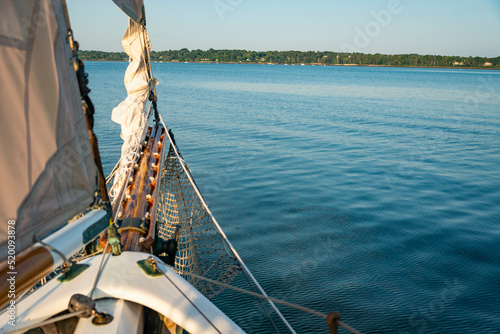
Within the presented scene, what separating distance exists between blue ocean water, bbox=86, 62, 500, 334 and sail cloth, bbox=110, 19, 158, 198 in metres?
3.08

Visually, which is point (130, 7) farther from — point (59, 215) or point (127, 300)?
point (127, 300)

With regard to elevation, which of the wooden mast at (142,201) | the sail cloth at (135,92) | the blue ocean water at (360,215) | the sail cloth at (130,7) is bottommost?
the blue ocean water at (360,215)

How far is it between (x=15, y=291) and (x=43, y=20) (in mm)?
1495

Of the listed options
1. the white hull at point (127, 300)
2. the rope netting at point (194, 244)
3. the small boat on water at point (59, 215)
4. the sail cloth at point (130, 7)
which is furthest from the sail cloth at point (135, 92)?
the white hull at point (127, 300)

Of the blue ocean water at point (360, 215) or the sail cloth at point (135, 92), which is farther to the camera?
the sail cloth at point (135, 92)

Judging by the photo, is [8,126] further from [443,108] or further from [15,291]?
[443,108]

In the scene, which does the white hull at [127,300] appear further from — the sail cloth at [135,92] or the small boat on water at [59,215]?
the sail cloth at [135,92]

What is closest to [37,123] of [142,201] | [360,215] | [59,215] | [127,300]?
[59,215]

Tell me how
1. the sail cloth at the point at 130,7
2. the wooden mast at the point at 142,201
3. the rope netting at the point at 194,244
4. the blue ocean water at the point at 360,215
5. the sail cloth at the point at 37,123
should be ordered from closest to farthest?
the sail cloth at the point at 37,123, the wooden mast at the point at 142,201, the sail cloth at the point at 130,7, the rope netting at the point at 194,244, the blue ocean water at the point at 360,215

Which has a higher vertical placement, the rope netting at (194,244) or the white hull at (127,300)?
the white hull at (127,300)

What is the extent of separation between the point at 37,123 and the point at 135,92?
5.38 meters

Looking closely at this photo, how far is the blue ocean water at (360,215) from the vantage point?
247 inches

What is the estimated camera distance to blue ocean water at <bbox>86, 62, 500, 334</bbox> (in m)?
6.29

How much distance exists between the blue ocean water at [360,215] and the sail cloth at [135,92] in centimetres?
308
